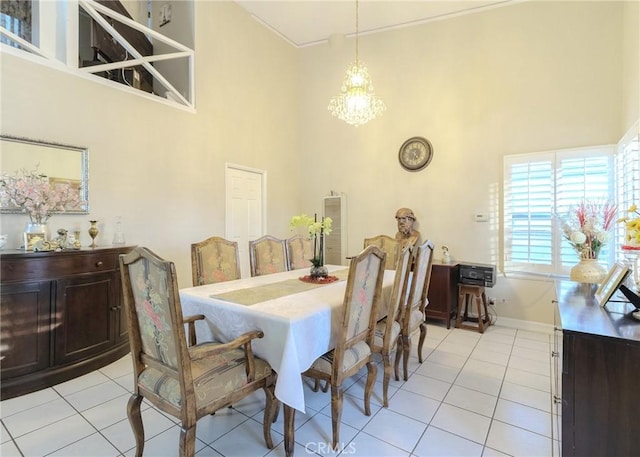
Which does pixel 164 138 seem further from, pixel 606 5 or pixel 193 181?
pixel 606 5

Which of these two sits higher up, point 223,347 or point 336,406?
point 223,347

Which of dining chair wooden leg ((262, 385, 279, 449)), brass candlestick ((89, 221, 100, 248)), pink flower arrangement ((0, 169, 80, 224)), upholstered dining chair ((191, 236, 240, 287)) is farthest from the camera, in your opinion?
brass candlestick ((89, 221, 100, 248))

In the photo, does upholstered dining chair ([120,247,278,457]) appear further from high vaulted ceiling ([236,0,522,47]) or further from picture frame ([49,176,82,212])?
high vaulted ceiling ([236,0,522,47])

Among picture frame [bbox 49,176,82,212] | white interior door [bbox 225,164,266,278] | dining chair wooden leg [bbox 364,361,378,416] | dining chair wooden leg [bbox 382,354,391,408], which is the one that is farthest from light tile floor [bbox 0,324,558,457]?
white interior door [bbox 225,164,266,278]

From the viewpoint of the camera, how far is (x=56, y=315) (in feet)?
7.84

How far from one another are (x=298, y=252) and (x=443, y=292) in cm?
189

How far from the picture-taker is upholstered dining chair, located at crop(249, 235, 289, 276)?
308 cm

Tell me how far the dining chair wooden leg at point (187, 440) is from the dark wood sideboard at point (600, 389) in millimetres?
1590

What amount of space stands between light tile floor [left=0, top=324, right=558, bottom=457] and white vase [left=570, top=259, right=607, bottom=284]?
34.2 inches

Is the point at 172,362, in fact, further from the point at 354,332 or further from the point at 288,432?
the point at 354,332

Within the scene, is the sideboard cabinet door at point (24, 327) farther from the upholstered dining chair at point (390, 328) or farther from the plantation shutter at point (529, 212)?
the plantation shutter at point (529, 212)

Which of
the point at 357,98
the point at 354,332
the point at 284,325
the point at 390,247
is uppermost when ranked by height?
the point at 357,98

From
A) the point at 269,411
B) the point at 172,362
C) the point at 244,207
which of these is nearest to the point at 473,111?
the point at 244,207

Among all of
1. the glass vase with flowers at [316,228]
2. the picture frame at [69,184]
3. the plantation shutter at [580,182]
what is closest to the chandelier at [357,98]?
the glass vase with flowers at [316,228]
